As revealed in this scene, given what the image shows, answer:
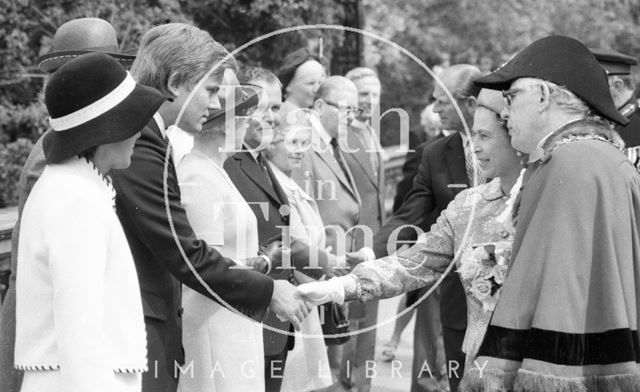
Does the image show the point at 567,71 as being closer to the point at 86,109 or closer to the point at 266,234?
the point at 86,109

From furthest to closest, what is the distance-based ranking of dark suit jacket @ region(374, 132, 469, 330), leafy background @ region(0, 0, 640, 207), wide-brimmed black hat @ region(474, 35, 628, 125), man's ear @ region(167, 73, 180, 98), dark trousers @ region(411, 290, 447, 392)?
leafy background @ region(0, 0, 640, 207) < dark trousers @ region(411, 290, 447, 392) < dark suit jacket @ region(374, 132, 469, 330) < man's ear @ region(167, 73, 180, 98) < wide-brimmed black hat @ region(474, 35, 628, 125)

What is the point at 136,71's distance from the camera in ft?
15.4

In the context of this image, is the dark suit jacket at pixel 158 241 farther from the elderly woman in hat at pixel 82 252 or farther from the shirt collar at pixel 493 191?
the shirt collar at pixel 493 191

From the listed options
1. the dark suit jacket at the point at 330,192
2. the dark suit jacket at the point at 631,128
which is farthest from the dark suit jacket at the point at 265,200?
the dark suit jacket at the point at 631,128

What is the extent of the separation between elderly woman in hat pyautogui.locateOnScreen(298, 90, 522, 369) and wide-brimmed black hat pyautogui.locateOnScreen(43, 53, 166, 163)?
1606 mm

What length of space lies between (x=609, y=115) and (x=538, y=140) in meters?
0.27

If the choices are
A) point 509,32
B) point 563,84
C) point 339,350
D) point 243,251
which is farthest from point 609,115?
point 509,32

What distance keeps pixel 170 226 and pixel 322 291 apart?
2.95 ft

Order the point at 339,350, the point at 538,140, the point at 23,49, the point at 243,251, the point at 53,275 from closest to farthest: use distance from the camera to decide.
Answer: the point at 53,275
the point at 538,140
the point at 243,251
the point at 339,350
the point at 23,49

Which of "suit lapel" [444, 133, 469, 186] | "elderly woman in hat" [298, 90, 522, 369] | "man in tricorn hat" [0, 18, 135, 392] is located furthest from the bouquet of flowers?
"man in tricorn hat" [0, 18, 135, 392]

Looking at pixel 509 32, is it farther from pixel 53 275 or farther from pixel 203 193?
pixel 53 275

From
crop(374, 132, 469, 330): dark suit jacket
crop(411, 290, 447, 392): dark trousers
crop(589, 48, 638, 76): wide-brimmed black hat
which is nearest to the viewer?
crop(374, 132, 469, 330): dark suit jacket

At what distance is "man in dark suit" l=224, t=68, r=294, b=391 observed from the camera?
5.53 m

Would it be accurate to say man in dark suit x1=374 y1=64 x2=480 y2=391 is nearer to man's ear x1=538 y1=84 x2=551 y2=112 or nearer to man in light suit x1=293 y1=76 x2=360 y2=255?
man in light suit x1=293 y1=76 x2=360 y2=255
